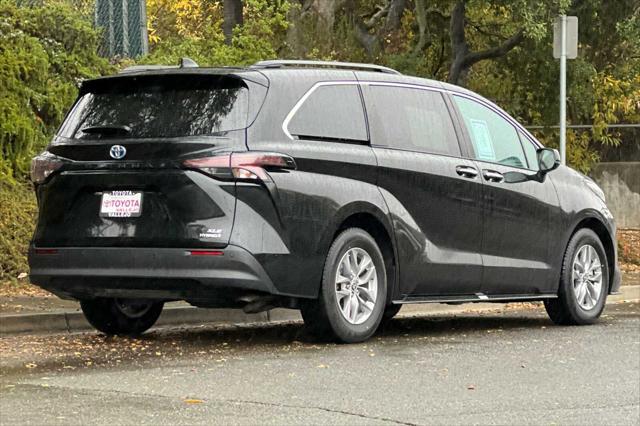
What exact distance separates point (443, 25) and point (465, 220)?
1353 cm

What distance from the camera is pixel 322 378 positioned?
8172 millimetres

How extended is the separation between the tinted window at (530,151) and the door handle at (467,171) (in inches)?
34.1

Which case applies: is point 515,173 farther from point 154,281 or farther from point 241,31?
point 241,31

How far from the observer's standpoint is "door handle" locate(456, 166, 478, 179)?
10.6m

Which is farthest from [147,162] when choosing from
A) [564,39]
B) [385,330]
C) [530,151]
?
[564,39]

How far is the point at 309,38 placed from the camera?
21750 millimetres

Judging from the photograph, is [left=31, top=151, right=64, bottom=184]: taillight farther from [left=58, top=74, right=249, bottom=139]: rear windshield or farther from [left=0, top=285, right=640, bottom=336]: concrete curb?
[left=0, top=285, right=640, bottom=336]: concrete curb

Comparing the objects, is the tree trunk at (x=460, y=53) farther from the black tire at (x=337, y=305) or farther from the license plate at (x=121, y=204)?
the license plate at (x=121, y=204)

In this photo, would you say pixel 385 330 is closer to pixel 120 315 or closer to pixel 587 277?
pixel 587 277

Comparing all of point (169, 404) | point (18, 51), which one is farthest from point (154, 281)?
point (18, 51)

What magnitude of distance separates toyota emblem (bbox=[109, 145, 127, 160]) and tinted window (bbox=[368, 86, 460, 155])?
1849mm

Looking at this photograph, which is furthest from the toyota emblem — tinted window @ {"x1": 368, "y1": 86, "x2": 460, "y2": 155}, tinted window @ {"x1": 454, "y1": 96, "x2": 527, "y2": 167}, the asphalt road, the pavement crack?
tinted window @ {"x1": 454, "y1": 96, "x2": 527, "y2": 167}

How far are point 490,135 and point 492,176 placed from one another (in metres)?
0.47

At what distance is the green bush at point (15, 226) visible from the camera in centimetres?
1359
